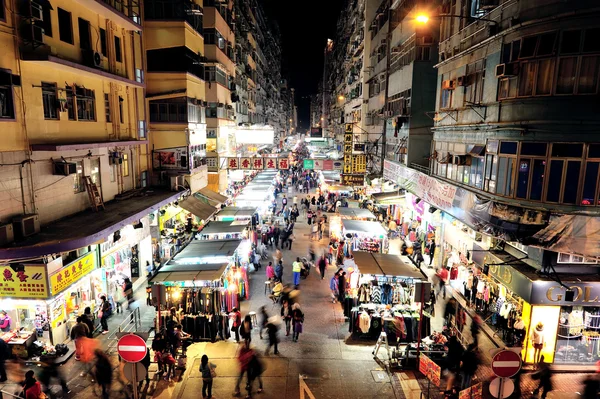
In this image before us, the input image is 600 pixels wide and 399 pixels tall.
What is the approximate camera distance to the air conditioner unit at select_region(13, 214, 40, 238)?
11375 millimetres

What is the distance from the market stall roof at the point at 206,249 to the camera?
15.1 metres

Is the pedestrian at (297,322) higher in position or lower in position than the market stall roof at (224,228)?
lower

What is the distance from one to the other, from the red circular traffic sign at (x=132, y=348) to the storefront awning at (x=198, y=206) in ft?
44.0

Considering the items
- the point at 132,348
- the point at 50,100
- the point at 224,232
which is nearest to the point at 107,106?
the point at 50,100

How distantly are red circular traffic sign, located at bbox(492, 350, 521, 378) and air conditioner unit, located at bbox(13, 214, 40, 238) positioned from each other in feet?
41.1

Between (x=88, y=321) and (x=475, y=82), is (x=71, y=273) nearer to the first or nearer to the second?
(x=88, y=321)

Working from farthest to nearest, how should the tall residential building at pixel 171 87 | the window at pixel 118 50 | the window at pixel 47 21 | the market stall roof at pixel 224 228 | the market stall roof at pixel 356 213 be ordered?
the market stall roof at pixel 356 213 < the tall residential building at pixel 171 87 < the market stall roof at pixel 224 228 < the window at pixel 118 50 < the window at pixel 47 21

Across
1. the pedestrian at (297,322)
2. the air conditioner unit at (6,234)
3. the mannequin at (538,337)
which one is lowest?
the pedestrian at (297,322)

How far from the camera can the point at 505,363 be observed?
24.2 feet

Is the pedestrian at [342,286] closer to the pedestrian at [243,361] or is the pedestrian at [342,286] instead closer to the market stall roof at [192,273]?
the market stall roof at [192,273]

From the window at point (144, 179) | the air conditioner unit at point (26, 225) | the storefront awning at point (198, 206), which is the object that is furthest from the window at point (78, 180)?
the storefront awning at point (198, 206)

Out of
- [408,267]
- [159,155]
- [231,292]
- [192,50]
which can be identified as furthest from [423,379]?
[192,50]

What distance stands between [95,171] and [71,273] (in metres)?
5.33

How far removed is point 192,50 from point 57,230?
1421cm
